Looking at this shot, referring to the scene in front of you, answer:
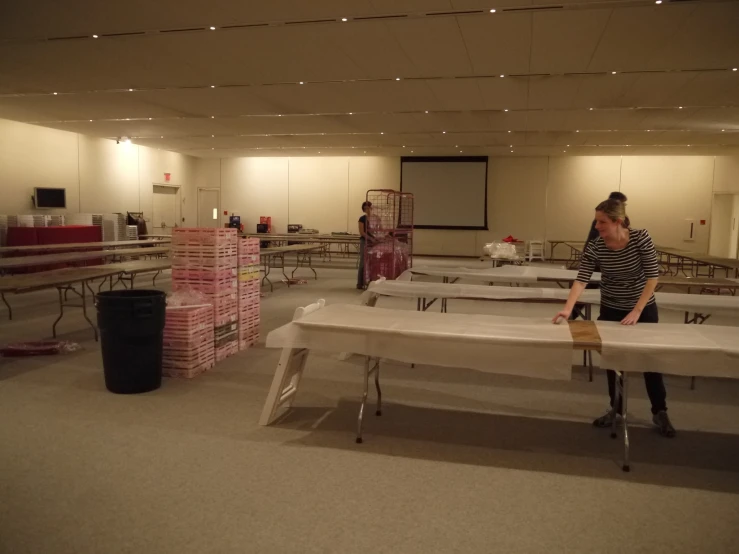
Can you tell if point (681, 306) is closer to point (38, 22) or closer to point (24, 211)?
point (38, 22)

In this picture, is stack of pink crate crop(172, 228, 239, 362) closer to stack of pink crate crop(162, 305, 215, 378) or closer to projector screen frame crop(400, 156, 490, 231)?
stack of pink crate crop(162, 305, 215, 378)

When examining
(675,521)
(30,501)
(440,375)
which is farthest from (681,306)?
(30,501)

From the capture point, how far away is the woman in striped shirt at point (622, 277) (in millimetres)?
3217

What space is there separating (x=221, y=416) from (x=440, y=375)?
1876 mm

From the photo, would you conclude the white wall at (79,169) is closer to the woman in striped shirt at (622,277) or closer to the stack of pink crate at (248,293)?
the stack of pink crate at (248,293)

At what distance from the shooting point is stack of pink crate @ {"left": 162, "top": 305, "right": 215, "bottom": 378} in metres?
4.43

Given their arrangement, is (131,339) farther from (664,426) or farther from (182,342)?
(664,426)

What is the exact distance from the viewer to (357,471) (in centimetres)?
286

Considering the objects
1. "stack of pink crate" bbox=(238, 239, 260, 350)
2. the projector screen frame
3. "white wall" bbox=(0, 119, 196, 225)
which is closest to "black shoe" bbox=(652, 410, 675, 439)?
"stack of pink crate" bbox=(238, 239, 260, 350)

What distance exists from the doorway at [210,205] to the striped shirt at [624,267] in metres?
17.4

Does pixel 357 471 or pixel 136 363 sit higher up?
pixel 136 363

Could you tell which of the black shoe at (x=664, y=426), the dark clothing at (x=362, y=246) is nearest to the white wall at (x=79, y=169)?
the dark clothing at (x=362, y=246)

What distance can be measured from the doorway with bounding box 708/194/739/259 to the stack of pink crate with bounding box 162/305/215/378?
1651cm

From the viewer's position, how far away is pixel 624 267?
3.32 m
